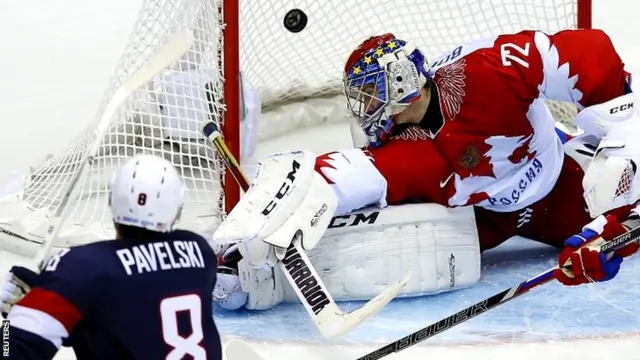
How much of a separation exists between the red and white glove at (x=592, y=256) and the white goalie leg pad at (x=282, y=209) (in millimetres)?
561

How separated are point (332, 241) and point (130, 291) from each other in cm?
110

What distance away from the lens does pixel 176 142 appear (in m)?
3.21

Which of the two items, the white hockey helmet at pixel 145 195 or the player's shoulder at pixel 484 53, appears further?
the player's shoulder at pixel 484 53

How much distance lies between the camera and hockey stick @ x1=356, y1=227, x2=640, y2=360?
2.56 m

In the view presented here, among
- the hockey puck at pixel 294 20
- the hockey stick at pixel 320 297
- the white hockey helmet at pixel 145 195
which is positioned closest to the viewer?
the white hockey helmet at pixel 145 195

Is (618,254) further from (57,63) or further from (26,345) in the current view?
(57,63)

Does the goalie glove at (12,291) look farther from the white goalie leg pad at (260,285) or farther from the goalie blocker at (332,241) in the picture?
the white goalie leg pad at (260,285)

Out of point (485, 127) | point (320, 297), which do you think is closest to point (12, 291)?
point (320, 297)

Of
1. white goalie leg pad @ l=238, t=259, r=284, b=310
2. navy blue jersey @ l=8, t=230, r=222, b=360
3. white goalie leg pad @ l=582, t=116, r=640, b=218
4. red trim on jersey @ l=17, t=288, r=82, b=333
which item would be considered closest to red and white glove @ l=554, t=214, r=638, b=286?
white goalie leg pad @ l=582, t=116, r=640, b=218

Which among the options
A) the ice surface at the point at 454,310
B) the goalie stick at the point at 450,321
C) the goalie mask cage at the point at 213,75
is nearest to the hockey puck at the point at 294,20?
the goalie mask cage at the point at 213,75

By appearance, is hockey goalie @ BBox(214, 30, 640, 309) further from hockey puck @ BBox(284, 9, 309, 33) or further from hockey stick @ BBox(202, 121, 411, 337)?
hockey puck @ BBox(284, 9, 309, 33)

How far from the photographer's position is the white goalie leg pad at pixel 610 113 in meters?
2.90

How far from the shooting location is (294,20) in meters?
3.60

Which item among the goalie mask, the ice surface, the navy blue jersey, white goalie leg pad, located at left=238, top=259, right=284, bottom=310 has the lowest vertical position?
the ice surface
